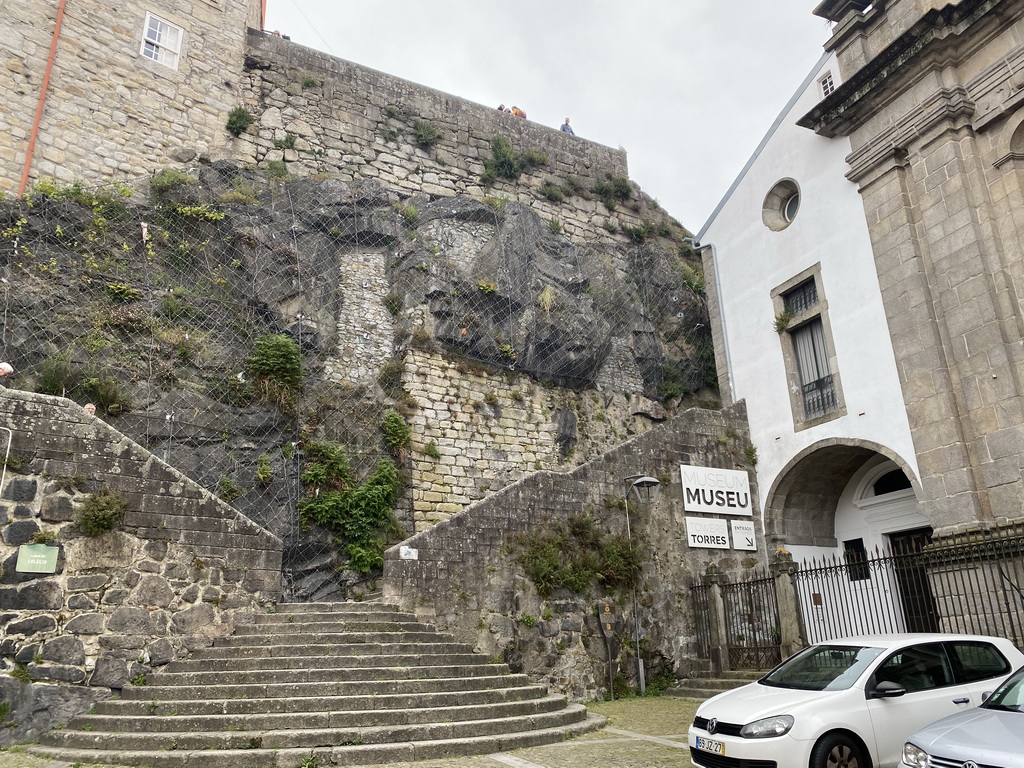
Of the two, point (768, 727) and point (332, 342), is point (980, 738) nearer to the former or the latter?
point (768, 727)

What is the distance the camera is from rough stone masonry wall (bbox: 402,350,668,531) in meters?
13.4

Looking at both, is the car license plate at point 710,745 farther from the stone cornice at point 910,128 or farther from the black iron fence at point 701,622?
the stone cornice at point 910,128

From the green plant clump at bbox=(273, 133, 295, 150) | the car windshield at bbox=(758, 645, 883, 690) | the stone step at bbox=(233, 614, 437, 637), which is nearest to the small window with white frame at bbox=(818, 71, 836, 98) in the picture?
the green plant clump at bbox=(273, 133, 295, 150)

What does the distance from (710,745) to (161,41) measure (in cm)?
1758

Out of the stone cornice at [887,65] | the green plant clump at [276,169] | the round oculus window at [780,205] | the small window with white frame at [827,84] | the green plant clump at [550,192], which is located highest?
the green plant clump at [550,192]

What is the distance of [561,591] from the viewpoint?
11047mm

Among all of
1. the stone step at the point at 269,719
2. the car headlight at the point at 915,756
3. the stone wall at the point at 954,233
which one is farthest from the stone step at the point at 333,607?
the stone wall at the point at 954,233

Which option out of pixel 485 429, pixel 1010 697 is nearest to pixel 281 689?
pixel 1010 697

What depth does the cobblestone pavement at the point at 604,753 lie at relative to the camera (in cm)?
623

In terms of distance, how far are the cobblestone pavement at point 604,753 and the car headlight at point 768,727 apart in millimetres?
911

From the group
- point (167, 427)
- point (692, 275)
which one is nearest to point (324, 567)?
point (167, 427)

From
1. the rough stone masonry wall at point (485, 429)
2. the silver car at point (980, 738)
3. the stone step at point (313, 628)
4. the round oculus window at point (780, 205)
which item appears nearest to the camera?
the silver car at point (980, 738)

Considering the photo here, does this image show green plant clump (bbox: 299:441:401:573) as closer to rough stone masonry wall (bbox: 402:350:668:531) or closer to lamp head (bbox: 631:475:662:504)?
rough stone masonry wall (bbox: 402:350:668:531)

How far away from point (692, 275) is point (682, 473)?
7332mm
